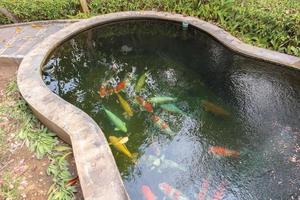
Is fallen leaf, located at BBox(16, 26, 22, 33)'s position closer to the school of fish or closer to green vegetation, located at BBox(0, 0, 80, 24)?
green vegetation, located at BBox(0, 0, 80, 24)

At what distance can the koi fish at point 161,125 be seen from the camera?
5262 mm

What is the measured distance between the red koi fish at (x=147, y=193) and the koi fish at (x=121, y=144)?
0.60 metres

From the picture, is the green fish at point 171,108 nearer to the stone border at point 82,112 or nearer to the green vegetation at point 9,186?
the stone border at point 82,112

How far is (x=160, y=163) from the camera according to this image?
475 centimetres

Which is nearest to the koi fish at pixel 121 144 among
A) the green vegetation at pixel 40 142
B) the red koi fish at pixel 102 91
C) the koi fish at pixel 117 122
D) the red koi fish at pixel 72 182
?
the koi fish at pixel 117 122

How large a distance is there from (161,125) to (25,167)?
7.24 feet

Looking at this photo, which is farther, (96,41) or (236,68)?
(96,41)

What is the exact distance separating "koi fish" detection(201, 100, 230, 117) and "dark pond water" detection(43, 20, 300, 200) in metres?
0.02

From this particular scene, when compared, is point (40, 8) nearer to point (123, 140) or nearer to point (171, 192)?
point (123, 140)

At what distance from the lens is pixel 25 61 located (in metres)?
6.32

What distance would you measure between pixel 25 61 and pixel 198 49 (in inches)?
141

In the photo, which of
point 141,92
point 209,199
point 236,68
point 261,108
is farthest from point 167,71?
point 209,199

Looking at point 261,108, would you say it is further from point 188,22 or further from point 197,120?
point 188,22

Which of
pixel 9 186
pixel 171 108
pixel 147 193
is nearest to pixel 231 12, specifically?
pixel 171 108
